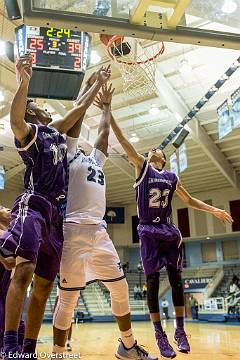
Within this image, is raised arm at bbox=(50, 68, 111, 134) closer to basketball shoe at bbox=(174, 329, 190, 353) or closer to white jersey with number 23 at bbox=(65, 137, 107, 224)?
white jersey with number 23 at bbox=(65, 137, 107, 224)

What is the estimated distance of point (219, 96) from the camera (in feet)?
44.2

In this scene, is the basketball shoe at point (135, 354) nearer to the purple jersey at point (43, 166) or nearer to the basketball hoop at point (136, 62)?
the purple jersey at point (43, 166)

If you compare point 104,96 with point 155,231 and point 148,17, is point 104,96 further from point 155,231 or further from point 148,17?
point 155,231

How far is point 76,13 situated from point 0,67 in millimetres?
8306

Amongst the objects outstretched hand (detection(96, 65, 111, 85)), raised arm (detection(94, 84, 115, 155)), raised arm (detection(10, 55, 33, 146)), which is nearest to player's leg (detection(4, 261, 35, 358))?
raised arm (detection(10, 55, 33, 146))

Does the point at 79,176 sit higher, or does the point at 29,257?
the point at 79,176

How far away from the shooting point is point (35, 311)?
110 inches

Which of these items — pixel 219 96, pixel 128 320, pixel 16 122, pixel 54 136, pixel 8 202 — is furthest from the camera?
pixel 8 202

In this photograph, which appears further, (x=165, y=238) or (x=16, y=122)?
(x=165, y=238)

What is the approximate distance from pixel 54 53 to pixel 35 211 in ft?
14.9

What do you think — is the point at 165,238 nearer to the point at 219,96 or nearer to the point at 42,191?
the point at 42,191

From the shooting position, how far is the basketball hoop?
6.40 m

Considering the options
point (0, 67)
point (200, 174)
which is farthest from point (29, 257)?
point (200, 174)

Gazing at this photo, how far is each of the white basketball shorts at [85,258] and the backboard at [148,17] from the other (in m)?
1.63
